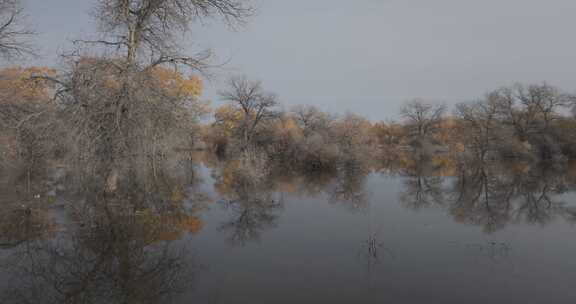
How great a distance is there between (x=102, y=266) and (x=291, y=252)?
13.2ft

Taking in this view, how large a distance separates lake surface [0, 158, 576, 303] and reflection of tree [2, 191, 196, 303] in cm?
3

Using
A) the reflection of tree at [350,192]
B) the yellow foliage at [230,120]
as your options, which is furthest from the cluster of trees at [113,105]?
the yellow foliage at [230,120]

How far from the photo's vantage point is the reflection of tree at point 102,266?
16.6 ft

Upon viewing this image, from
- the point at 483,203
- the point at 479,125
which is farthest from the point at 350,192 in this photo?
the point at 479,125

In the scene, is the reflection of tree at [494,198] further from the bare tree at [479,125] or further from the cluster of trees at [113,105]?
the bare tree at [479,125]

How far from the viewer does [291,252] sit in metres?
7.50

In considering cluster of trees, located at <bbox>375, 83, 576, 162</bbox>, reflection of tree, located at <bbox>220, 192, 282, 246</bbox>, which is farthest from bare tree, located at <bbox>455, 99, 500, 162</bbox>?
reflection of tree, located at <bbox>220, 192, 282, 246</bbox>

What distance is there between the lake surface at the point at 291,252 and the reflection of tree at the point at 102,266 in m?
0.03

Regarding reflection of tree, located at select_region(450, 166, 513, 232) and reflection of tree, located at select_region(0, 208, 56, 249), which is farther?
reflection of tree, located at select_region(450, 166, 513, 232)

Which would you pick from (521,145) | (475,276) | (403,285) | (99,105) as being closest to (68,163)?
(99,105)

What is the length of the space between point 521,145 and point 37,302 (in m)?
49.4

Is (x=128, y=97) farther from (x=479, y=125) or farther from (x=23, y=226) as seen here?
(x=479, y=125)

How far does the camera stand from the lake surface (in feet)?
17.4

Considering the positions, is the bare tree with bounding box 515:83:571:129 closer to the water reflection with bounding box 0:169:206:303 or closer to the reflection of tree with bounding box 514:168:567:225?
the reflection of tree with bounding box 514:168:567:225
